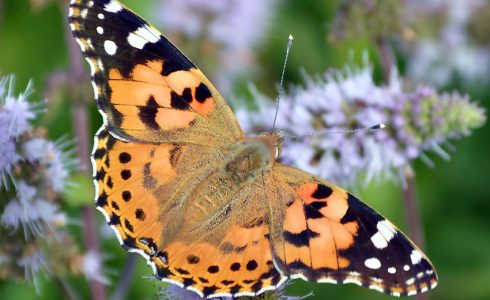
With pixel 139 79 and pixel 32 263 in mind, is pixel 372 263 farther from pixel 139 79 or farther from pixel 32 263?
pixel 32 263

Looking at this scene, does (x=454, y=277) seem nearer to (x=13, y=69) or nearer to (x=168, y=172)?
(x=168, y=172)

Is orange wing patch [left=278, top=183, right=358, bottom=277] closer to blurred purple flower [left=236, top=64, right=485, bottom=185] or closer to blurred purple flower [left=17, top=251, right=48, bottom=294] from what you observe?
blurred purple flower [left=236, top=64, right=485, bottom=185]

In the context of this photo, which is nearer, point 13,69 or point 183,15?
point 13,69

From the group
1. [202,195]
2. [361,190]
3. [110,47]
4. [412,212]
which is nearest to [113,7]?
[110,47]

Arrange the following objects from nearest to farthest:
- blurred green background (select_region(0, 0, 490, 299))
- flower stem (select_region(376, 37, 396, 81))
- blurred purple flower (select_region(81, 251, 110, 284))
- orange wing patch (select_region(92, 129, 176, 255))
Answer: orange wing patch (select_region(92, 129, 176, 255))
blurred purple flower (select_region(81, 251, 110, 284))
flower stem (select_region(376, 37, 396, 81))
blurred green background (select_region(0, 0, 490, 299))

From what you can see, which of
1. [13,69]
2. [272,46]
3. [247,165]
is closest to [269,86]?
[272,46]

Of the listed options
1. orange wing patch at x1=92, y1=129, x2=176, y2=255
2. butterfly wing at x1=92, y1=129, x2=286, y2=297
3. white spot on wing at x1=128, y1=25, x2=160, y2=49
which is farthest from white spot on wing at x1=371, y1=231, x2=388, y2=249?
white spot on wing at x1=128, y1=25, x2=160, y2=49
